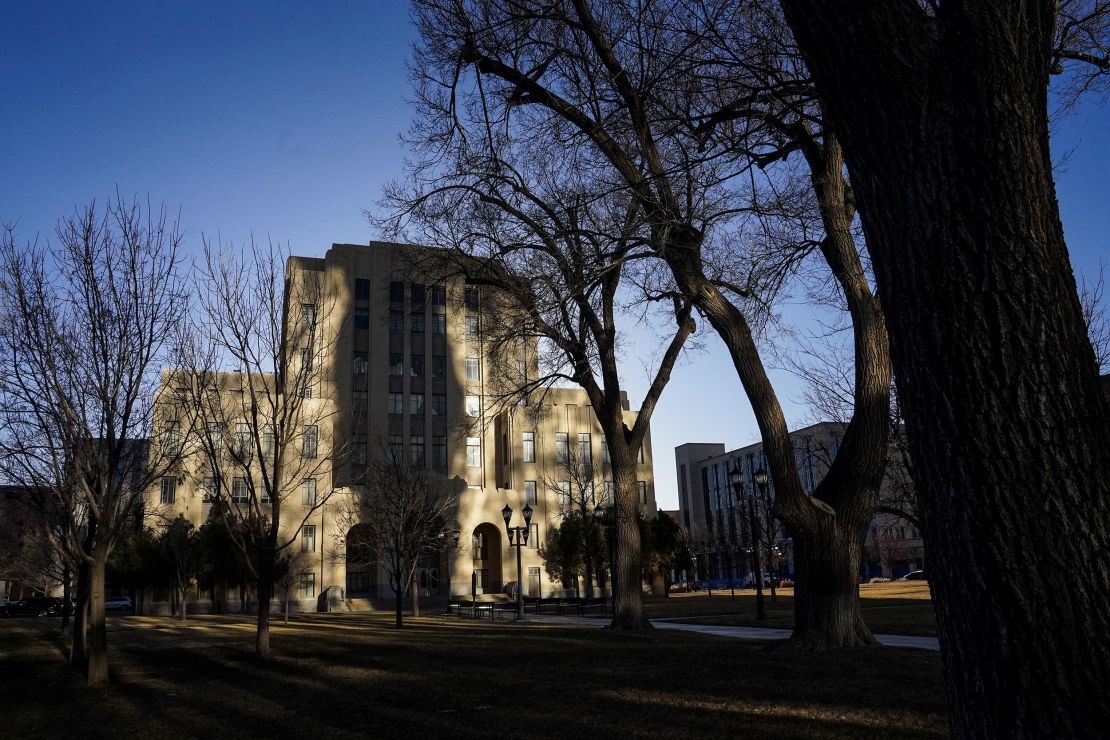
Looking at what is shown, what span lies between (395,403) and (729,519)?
2458 inches

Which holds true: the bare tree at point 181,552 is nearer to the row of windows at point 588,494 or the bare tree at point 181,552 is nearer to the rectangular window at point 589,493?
the rectangular window at point 589,493

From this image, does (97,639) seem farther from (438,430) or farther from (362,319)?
(362,319)

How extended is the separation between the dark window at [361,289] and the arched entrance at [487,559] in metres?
20.6

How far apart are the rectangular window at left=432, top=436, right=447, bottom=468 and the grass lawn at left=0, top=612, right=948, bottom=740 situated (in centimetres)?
4764

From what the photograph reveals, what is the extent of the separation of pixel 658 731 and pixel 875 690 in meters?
3.05

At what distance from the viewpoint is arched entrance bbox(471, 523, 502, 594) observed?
2485 inches

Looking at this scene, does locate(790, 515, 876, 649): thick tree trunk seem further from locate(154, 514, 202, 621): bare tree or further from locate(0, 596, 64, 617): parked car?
locate(0, 596, 64, 617): parked car

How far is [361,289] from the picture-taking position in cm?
6619

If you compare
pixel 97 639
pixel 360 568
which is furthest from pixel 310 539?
pixel 97 639

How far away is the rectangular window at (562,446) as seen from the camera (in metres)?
69.1

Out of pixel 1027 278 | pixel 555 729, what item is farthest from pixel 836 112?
pixel 555 729

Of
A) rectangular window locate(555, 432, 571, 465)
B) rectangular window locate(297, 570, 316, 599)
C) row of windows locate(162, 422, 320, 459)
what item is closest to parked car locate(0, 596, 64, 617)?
rectangular window locate(297, 570, 316, 599)

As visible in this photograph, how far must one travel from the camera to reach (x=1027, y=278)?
10.6ft

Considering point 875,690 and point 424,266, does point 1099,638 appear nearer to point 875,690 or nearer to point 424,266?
point 875,690
